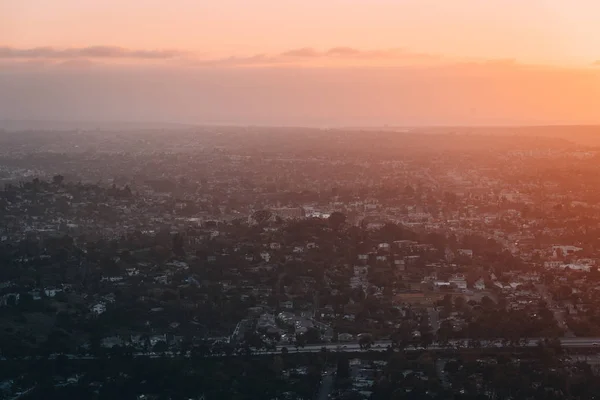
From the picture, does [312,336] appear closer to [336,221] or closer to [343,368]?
[343,368]

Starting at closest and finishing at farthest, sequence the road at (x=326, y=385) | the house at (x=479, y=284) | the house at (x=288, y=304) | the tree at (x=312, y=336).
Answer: the road at (x=326, y=385), the tree at (x=312, y=336), the house at (x=288, y=304), the house at (x=479, y=284)

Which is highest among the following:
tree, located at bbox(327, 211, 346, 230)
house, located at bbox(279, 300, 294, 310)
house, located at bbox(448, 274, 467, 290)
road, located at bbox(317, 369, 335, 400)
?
tree, located at bbox(327, 211, 346, 230)

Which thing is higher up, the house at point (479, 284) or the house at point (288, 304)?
the house at point (479, 284)

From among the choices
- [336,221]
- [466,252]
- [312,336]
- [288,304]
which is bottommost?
[312,336]

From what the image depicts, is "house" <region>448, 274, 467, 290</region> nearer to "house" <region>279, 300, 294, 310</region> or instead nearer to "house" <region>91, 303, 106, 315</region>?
"house" <region>279, 300, 294, 310</region>

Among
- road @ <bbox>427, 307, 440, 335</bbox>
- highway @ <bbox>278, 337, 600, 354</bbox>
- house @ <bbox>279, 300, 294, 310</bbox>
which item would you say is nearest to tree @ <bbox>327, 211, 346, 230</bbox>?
house @ <bbox>279, 300, 294, 310</bbox>

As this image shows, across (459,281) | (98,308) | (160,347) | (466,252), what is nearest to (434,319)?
(459,281)

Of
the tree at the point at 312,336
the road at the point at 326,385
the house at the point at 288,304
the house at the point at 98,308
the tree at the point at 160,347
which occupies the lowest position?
the road at the point at 326,385

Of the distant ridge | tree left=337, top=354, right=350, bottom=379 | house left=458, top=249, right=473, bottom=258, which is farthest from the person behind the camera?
the distant ridge

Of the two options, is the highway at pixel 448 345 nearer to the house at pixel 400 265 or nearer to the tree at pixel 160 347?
the tree at pixel 160 347

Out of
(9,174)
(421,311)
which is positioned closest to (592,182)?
(421,311)

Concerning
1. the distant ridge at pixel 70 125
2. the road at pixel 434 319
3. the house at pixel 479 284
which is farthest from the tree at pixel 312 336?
the distant ridge at pixel 70 125
